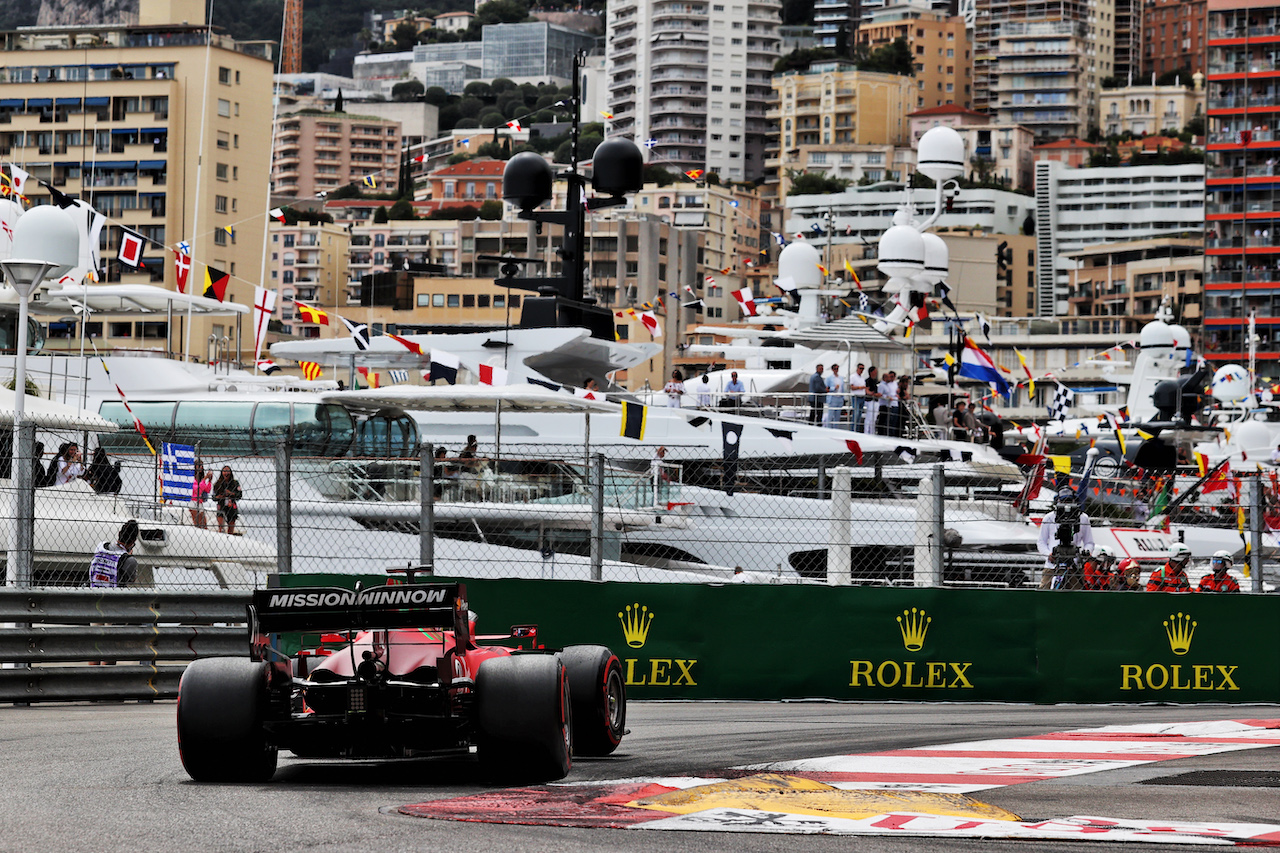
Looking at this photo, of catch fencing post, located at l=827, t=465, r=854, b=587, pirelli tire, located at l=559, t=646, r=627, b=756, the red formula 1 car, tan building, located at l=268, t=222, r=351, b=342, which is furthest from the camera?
tan building, located at l=268, t=222, r=351, b=342

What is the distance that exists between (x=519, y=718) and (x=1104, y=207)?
512 feet

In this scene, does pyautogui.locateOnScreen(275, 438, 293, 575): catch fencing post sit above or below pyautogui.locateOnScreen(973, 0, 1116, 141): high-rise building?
below

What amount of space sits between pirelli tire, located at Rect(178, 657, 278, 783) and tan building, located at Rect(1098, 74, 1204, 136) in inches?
7288

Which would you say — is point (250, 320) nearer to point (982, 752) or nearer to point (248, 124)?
point (248, 124)

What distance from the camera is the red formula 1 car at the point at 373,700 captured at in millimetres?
7961

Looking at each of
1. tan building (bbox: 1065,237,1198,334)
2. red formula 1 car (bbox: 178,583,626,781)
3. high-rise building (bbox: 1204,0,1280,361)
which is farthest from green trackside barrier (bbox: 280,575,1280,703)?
tan building (bbox: 1065,237,1198,334)

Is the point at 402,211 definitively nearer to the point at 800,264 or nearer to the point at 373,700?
the point at 800,264

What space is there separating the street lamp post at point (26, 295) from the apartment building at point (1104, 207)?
139209 millimetres

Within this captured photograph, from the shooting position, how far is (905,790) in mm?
8102

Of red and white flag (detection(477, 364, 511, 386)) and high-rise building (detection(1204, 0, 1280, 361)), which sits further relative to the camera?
high-rise building (detection(1204, 0, 1280, 361))

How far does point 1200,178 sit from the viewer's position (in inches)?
5994

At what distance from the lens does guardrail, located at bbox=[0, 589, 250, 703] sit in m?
13.0

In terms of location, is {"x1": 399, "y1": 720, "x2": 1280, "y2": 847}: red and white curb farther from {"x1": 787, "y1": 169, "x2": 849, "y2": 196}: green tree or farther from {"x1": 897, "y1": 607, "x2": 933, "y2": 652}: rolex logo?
{"x1": 787, "y1": 169, "x2": 849, "y2": 196}: green tree

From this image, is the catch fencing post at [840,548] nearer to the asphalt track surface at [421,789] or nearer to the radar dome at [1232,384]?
the asphalt track surface at [421,789]
